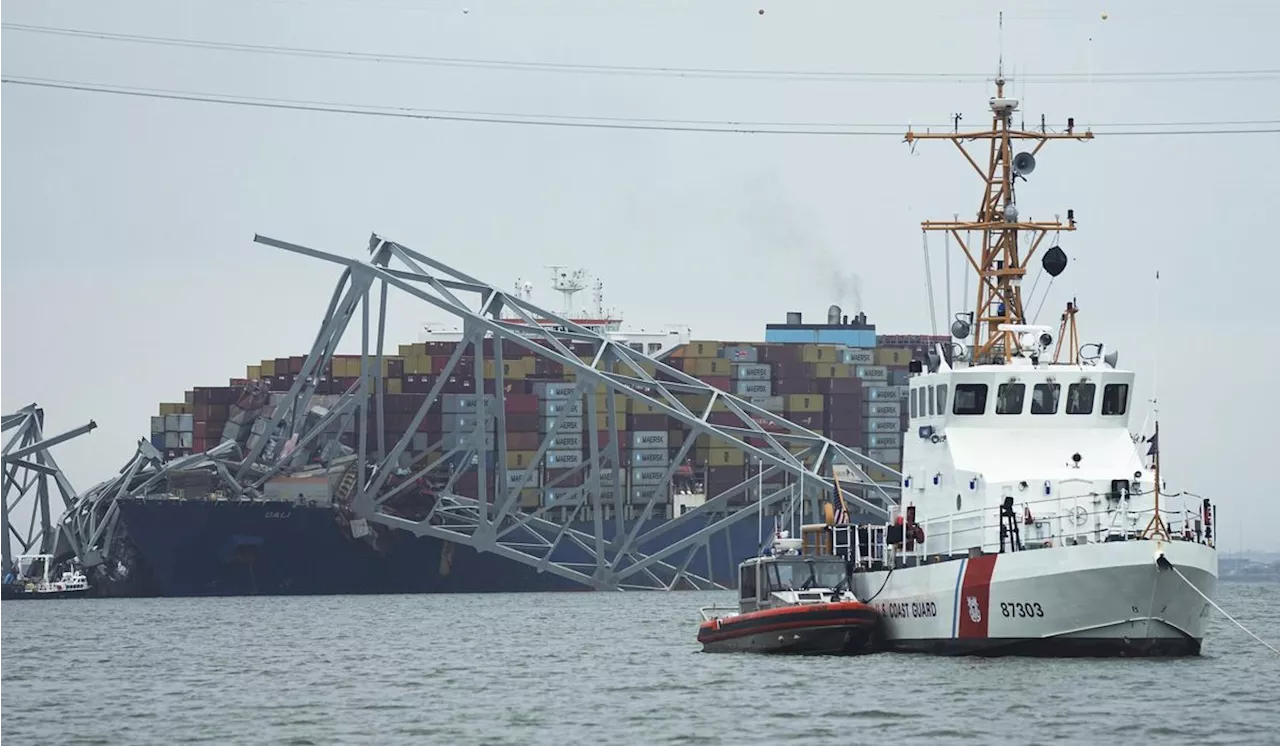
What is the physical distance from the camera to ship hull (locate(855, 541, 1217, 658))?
1522 inches

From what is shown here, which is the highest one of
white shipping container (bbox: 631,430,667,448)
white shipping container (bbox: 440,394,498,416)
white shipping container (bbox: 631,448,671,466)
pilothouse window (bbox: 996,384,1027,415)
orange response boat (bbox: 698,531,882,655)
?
white shipping container (bbox: 440,394,498,416)

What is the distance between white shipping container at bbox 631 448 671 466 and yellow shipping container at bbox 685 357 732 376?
6.90m

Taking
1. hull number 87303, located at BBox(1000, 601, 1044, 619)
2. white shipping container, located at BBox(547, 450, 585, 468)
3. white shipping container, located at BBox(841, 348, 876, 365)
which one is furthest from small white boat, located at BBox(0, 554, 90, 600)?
hull number 87303, located at BBox(1000, 601, 1044, 619)

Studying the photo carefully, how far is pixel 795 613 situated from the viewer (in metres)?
44.5

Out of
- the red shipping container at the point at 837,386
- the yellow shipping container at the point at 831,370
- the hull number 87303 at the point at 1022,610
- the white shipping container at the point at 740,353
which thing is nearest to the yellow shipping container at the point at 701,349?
the white shipping container at the point at 740,353

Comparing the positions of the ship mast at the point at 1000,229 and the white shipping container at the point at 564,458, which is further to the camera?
the white shipping container at the point at 564,458

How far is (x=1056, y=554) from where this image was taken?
39.1m

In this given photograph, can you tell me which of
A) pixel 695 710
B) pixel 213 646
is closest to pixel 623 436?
pixel 213 646

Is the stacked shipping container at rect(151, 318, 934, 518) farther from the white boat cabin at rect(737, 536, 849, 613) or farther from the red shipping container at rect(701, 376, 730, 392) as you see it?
the white boat cabin at rect(737, 536, 849, 613)

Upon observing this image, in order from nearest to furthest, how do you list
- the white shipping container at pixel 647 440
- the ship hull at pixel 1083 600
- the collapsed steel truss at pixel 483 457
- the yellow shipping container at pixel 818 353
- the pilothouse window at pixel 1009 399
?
the ship hull at pixel 1083 600
the pilothouse window at pixel 1009 399
the collapsed steel truss at pixel 483 457
the white shipping container at pixel 647 440
the yellow shipping container at pixel 818 353

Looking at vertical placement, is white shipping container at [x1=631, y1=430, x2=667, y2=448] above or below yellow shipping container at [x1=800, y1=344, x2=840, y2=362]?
below

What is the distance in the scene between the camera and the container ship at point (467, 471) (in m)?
97.4

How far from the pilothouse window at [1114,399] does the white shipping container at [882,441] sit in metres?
73.7

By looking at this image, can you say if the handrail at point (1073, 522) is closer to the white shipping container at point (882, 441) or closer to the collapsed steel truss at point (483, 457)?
the collapsed steel truss at point (483, 457)
